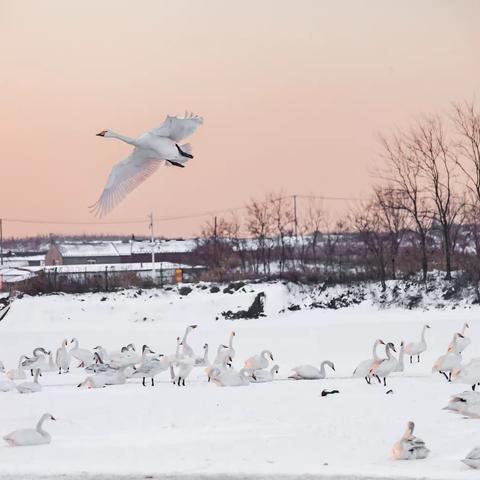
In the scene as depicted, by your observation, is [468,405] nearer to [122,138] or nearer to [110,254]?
[122,138]

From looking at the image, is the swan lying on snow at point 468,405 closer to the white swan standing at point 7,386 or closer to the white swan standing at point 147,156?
the white swan standing at point 147,156

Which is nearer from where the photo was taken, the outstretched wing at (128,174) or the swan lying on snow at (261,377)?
the outstretched wing at (128,174)

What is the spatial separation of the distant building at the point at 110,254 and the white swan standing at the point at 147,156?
60518 millimetres

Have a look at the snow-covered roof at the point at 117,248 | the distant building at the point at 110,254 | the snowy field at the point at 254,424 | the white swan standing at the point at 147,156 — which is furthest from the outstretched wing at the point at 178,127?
the snow-covered roof at the point at 117,248

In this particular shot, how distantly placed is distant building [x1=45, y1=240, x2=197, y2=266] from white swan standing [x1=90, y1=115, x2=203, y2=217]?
2383 inches

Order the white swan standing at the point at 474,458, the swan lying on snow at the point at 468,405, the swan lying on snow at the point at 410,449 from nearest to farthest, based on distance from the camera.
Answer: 1. the white swan standing at the point at 474,458
2. the swan lying on snow at the point at 410,449
3. the swan lying on snow at the point at 468,405

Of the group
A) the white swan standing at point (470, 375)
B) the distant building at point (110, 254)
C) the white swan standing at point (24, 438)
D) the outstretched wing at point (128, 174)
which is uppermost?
the distant building at point (110, 254)

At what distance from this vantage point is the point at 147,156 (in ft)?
47.8

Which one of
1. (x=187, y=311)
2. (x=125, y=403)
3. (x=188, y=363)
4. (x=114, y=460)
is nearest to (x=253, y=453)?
(x=114, y=460)

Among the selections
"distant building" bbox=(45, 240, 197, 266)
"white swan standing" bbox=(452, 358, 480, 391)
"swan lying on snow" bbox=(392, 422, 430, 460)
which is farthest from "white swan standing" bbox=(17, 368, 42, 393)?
"distant building" bbox=(45, 240, 197, 266)

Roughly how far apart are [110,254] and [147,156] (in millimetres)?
66927

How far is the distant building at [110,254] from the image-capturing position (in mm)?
78188

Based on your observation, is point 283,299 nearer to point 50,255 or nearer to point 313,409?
point 313,409

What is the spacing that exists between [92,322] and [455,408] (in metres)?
20.9
